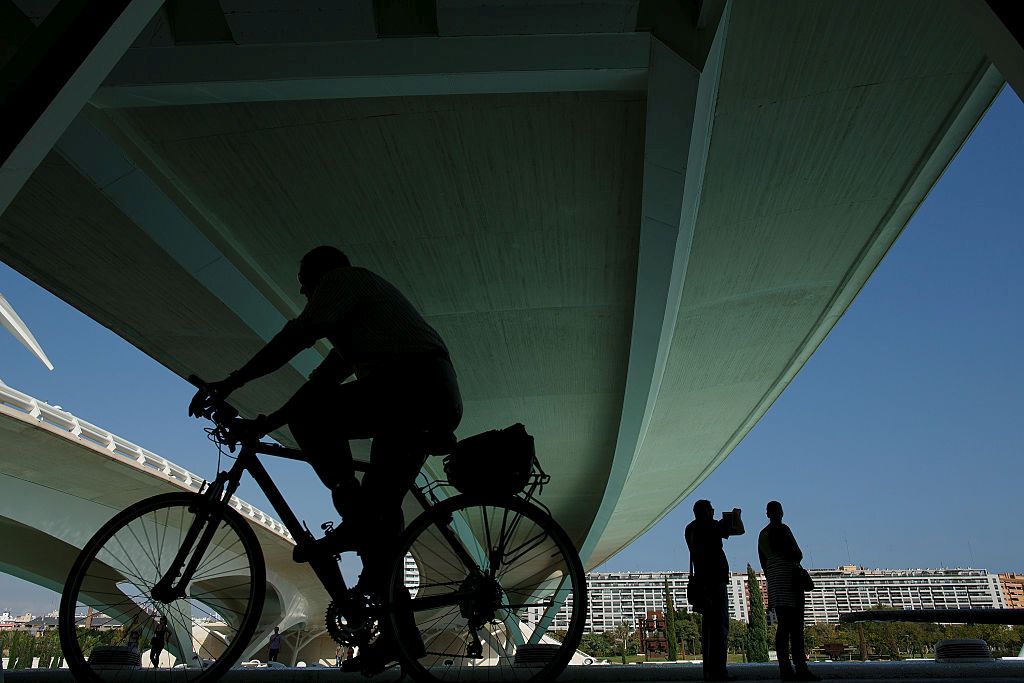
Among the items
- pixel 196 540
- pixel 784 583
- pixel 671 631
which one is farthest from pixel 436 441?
pixel 671 631

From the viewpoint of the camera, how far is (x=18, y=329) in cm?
1908

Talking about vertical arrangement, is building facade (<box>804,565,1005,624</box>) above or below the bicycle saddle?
above

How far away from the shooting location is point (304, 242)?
8.68m

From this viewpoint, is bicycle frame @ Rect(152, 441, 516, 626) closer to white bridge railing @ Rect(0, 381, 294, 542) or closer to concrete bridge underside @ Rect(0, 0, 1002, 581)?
concrete bridge underside @ Rect(0, 0, 1002, 581)

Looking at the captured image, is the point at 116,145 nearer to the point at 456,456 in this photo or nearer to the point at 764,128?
the point at 456,456

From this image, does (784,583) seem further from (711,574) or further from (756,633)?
(756,633)

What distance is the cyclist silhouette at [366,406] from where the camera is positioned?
8.50 ft

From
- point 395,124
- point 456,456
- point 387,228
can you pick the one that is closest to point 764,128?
point 395,124

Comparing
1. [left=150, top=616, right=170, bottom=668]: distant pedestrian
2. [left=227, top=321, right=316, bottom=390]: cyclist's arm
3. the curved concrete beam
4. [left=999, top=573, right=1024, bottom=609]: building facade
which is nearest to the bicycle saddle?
[left=227, top=321, right=316, bottom=390]: cyclist's arm

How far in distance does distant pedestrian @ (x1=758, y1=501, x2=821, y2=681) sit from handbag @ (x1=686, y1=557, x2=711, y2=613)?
504 mm

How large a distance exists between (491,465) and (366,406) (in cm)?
52

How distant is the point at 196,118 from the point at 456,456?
5393 millimetres

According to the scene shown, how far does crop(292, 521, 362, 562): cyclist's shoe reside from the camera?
258 cm

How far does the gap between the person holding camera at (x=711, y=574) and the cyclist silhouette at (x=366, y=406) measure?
3.29 m
